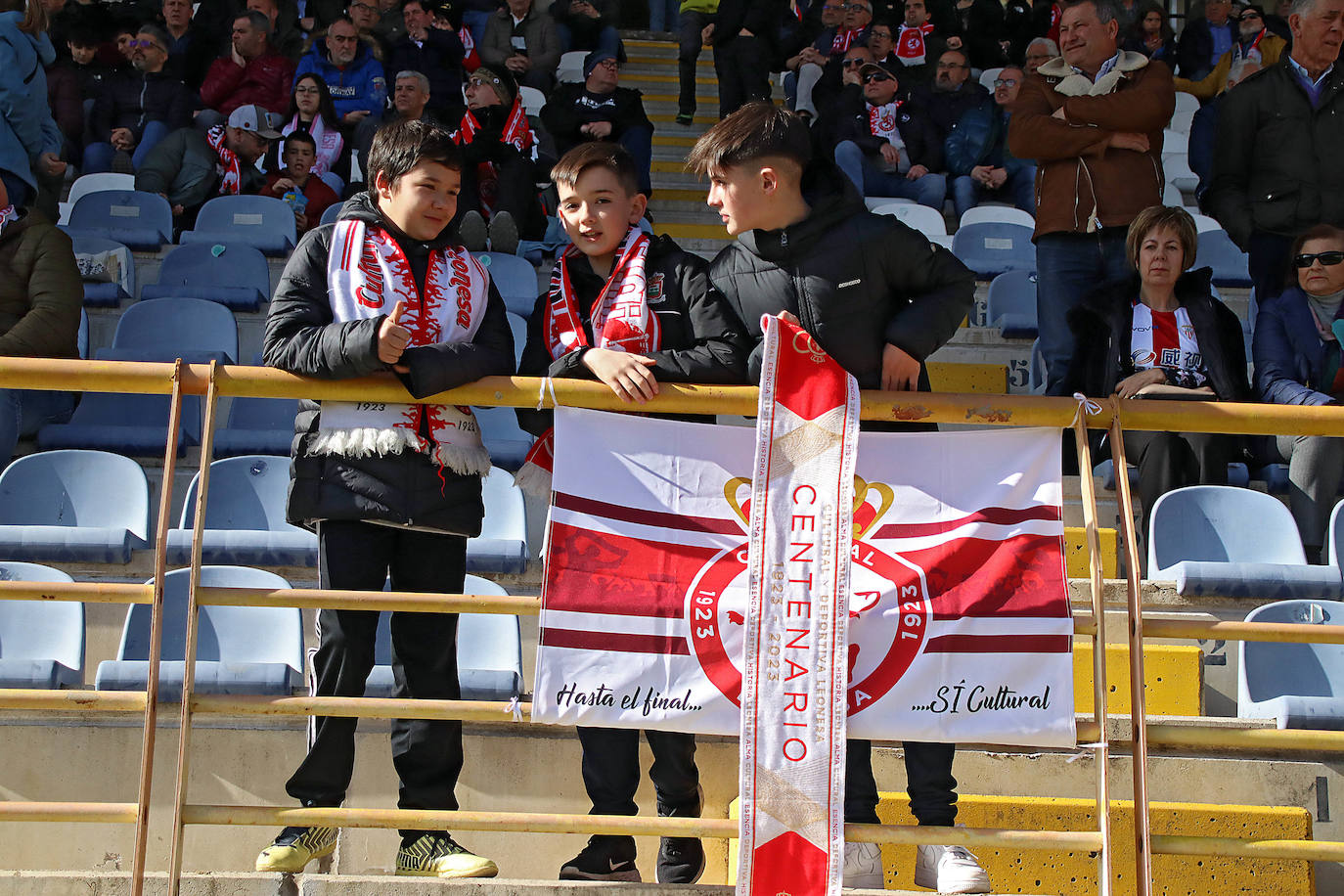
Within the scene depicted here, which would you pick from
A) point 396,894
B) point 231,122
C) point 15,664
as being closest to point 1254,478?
point 396,894

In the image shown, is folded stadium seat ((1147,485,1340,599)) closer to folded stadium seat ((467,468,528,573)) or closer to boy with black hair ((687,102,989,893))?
boy with black hair ((687,102,989,893))

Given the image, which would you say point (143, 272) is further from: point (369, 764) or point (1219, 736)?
point (1219, 736)

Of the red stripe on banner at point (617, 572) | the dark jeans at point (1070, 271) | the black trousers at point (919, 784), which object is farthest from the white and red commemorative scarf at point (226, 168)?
the black trousers at point (919, 784)

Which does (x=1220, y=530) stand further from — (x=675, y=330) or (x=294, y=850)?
(x=294, y=850)

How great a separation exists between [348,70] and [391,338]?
712 centimetres

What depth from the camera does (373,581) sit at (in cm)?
307

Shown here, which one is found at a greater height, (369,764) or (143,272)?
(143,272)

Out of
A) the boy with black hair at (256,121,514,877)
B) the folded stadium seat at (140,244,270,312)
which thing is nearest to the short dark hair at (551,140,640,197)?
the boy with black hair at (256,121,514,877)

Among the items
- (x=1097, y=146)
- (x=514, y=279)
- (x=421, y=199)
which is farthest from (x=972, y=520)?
(x=514, y=279)

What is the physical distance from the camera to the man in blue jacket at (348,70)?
912cm

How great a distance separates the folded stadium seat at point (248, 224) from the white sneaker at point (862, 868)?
5603 millimetres

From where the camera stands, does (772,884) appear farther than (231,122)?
No

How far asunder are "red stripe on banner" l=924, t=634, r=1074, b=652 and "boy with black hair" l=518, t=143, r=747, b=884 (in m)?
0.69

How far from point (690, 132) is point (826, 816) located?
343 inches
